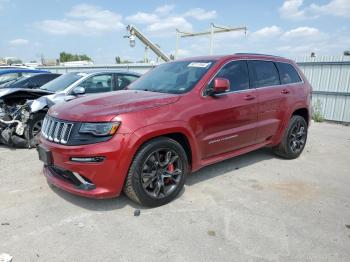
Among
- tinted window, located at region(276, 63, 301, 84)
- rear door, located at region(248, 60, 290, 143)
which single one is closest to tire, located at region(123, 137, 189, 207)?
rear door, located at region(248, 60, 290, 143)

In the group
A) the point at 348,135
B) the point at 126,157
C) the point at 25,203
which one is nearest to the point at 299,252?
the point at 126,157

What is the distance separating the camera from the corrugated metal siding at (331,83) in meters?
10.2

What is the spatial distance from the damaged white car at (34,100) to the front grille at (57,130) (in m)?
2.10

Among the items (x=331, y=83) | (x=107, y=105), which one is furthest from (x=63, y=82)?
(x=331, y=83)

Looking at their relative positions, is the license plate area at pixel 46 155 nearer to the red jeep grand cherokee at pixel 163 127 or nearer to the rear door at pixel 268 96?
the red jeep grand cherokee at pixel 163 127

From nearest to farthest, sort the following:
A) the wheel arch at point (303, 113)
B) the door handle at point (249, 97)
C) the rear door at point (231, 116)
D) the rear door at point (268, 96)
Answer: the rear door at point (231, 116), the door handle at point (249, 97), the rear door at point (268, 96), the wheel arch at point (303, 113)

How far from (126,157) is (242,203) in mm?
1589

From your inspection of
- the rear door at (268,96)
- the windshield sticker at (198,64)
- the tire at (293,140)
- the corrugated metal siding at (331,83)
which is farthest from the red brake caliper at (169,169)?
the corrugated metal siding at (331,83)

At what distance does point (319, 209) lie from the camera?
374cm

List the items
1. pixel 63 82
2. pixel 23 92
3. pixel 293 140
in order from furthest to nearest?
pixel 63 82 → pixel 23 92 → pixel 293 140

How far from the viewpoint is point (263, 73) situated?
5062 mm

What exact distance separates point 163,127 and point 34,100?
4039 mm

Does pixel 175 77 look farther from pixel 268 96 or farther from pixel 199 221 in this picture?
pixel 199 221

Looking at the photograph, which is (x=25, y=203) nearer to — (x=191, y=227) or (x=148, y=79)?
(x=191, y=227)
